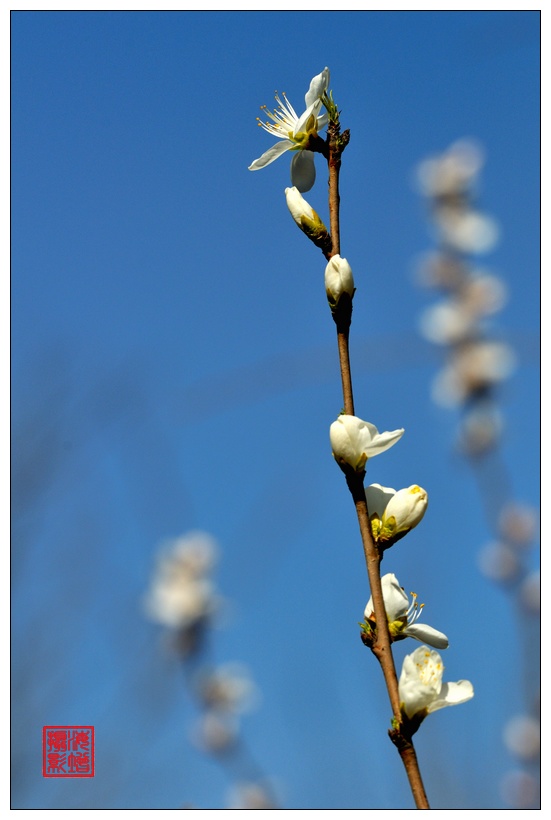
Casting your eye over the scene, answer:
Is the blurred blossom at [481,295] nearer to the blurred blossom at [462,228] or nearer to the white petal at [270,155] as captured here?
the blurred blossom at [462,228]

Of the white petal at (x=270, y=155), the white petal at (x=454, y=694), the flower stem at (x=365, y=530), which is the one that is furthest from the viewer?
the white petal at (x=270, y=155)

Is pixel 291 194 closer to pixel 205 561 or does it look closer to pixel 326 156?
pixel 326 156

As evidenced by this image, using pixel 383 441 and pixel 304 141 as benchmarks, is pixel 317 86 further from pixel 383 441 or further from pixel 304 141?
pixel 383 441

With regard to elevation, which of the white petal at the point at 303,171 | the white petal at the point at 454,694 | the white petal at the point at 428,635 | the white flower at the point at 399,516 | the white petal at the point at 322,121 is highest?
the white petal at the point at 322,121

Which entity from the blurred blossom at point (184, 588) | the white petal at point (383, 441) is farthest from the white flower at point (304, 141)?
the blurred blossom at point (184, 588)

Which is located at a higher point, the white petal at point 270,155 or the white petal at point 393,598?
the white petal at point 270,155

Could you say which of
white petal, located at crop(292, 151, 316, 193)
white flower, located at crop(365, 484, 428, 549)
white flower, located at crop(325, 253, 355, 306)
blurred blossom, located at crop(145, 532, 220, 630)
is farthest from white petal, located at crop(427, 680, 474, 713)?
blurred blossom, located at crop(145, 532, 220, 630)

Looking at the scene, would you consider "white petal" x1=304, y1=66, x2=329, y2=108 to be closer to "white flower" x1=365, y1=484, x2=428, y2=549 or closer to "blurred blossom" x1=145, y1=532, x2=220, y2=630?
"white flower" x1=365, y1=484, x2=428, y2=549

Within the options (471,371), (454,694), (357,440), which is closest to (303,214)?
(357,440)
